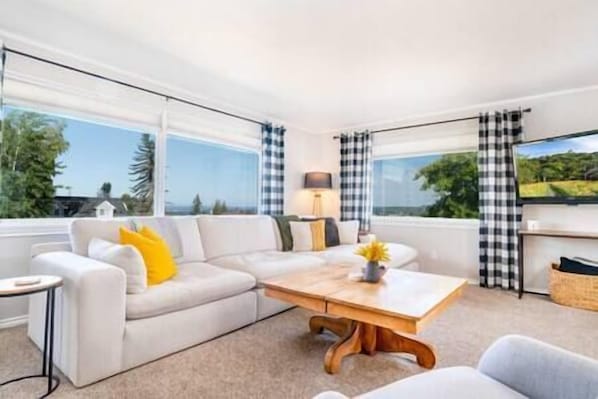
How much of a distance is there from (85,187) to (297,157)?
2926 millimetres

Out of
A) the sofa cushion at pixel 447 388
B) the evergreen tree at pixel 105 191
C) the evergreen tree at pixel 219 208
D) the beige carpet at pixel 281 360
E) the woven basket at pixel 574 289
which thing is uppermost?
the evergreen tree at pixel 105 191

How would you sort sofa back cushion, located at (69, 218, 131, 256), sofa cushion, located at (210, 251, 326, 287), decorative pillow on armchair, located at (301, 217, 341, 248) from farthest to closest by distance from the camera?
decorative pillow on armchair, located at (301, 217, 341, 248), sofa cushion, located at (210, 251, 326, 287), sofa back cushion, located at (69, 218, 131, 256)

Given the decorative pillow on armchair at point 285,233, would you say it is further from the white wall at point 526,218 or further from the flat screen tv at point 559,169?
the flat screen tv at point 559,169

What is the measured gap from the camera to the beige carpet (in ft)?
5.89

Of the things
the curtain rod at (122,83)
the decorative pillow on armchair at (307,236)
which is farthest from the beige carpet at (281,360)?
the curtain rod at (122,83)

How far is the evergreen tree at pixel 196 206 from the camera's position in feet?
13.1

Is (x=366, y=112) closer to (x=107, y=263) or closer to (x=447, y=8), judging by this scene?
(x=447, y=8)

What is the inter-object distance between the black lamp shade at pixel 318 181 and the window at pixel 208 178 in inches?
33.2

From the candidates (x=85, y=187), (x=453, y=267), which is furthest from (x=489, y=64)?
(x=85, y=187)

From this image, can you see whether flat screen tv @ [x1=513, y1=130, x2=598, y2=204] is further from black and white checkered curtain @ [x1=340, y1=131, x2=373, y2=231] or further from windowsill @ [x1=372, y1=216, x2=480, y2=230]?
black and white checkered curtain @ [x1=340, y1=131, x2=373, y2=231]

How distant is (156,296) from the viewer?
211 cm

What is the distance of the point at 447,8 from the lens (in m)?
2.16

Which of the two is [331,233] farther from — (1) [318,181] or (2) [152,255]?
(2) [152,255]

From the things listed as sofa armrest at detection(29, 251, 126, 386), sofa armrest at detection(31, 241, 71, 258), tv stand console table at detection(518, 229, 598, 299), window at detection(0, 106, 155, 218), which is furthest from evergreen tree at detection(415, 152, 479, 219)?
sofa armrest at detection(31, 241, 71, 258)
